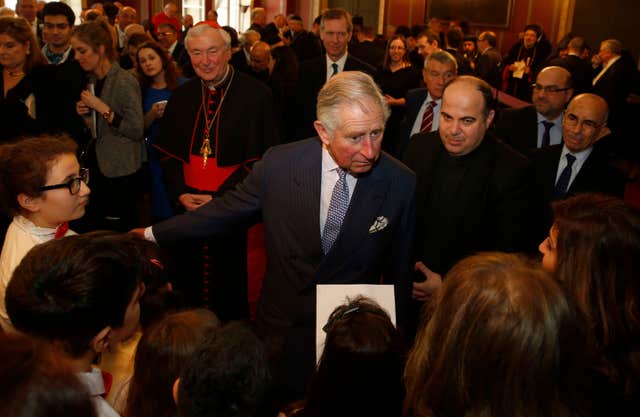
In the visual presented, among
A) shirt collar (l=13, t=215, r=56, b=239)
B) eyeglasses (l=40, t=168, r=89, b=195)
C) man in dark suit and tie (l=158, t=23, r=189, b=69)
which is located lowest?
shirt collar (l=13, t=215, r=56, b=239)

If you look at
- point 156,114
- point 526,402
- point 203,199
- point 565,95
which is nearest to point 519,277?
point 526,402

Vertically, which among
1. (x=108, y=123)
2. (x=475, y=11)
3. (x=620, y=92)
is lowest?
(x=108, y=123)

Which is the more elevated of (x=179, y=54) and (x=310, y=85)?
(x=179, y=54)

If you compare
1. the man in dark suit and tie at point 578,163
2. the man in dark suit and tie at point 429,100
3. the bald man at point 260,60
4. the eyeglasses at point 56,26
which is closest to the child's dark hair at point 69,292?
the man in dark suit and tie at point 578,163

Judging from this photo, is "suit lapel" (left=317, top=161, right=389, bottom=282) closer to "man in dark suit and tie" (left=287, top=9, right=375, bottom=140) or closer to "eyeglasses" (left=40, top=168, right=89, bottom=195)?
"eyeglasses" (left=40, top=168, right=89, bottom=195)

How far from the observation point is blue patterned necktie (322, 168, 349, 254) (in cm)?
238

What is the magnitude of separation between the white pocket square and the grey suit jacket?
8.92ft

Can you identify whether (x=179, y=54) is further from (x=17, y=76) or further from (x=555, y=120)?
(x=555, y=120)

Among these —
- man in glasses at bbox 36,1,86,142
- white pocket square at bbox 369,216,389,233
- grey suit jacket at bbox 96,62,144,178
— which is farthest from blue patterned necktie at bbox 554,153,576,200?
man in glasses at bbox 36,1,86,142

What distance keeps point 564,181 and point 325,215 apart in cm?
192

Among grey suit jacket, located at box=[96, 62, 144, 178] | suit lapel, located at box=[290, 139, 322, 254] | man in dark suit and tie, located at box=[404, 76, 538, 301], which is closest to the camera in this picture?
suit lapel, located at box=[290, 139, 322, 254]

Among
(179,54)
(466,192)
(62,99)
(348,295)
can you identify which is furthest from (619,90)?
(348,295)

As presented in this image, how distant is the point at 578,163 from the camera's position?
11.9 feet

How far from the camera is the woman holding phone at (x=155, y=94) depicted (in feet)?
15.8
